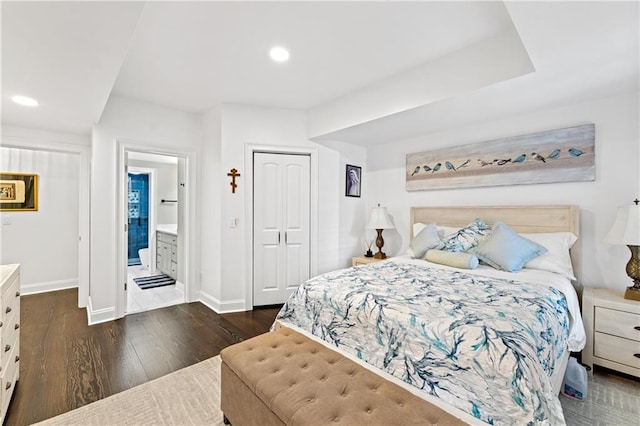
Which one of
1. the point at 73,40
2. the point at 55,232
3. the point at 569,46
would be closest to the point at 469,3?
the point at 569,46

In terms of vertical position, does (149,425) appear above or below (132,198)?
below

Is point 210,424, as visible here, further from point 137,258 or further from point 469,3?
point 137,258

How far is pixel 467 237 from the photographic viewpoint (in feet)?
9.77

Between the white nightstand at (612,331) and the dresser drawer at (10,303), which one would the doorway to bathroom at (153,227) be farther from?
the white nightstand at (612,331)

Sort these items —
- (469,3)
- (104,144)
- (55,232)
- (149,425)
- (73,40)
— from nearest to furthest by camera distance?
(73,40)
(149,425)
(469,3)
(104,144)
(55,232)

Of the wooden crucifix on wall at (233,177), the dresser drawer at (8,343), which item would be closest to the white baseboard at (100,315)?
the dresser drawer at (8,343)

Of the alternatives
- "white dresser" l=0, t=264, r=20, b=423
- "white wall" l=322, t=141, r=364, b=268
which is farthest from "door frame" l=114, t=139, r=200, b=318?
"white wall" l=322, t=141, r=364, b=268

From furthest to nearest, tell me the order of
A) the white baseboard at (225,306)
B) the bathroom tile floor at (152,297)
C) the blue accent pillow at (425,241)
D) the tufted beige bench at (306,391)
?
the bathroom tile floor at (152,297)
the white baseboard at (225,306)
the blue accent pillow at (425,241)
the tufted beige bench at (306,391)

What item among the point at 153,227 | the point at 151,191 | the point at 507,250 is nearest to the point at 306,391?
the point at 507,250

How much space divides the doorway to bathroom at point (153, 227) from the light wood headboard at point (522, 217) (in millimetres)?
3700

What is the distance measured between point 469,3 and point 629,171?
2.02m

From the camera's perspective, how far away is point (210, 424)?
1723 mm

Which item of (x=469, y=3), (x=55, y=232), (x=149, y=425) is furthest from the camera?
(x=55, y=232)

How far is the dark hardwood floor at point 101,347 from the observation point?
1.98m
